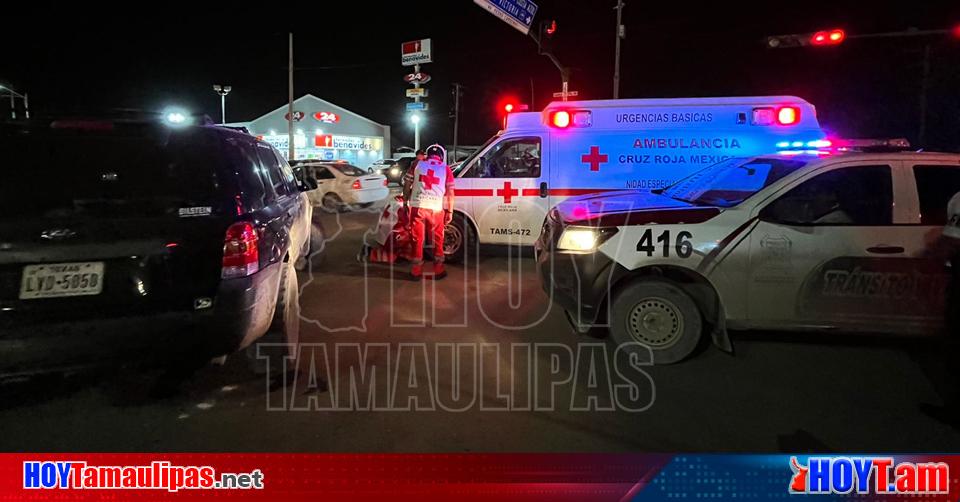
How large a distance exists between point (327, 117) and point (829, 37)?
102 feet

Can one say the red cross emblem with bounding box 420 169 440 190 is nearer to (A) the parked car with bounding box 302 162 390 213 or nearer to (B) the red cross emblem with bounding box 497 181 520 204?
(B) the red cross emblem with bounding box 497 181 520 204

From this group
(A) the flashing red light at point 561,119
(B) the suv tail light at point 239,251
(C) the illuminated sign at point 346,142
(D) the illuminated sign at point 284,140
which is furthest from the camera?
(C) the illuminated sign at point 346,142

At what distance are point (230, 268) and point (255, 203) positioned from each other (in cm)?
60

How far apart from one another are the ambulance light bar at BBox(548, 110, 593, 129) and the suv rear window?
16.4ft

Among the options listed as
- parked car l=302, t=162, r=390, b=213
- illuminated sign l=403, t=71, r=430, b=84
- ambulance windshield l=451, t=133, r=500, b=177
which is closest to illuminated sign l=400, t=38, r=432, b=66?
illuminated sign l=403, t=71, r=430, b=84

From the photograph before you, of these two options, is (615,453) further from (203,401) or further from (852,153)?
(852,153)

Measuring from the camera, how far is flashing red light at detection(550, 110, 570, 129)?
8023 mm

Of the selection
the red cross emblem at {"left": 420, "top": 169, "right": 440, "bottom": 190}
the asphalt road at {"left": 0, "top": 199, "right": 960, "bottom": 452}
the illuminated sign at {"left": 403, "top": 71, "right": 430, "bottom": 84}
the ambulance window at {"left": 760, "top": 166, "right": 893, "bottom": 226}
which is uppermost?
the illuminated sign at {"left": 403, "top": 71, "right": 430, "bottom": 84}

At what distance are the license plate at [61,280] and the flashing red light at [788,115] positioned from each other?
7.48 meters

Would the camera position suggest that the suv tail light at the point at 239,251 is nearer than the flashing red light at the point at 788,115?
Yes

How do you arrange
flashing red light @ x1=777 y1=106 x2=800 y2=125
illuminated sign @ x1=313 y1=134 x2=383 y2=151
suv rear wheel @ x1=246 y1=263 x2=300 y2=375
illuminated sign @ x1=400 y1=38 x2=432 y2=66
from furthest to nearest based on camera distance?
illuminated sign @ x1=313 y1=134 x2=383 y2=151 < illuminated sign @ x1=400 y1=38 x2=432 y2=66 < flashing red light @ x1=777 y1=106 x2=800 y2=125 < suv rear wheel @ x1=246 y1=263 x2=300 y2=375

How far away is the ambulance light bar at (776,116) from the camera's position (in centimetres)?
777

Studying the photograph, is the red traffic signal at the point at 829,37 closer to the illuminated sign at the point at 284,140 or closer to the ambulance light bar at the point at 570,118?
the ambulance light bar at the point at 570,118

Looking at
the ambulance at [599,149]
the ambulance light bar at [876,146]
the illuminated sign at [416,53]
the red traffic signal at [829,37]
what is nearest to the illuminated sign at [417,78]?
the illuminated sign at [416,53]
